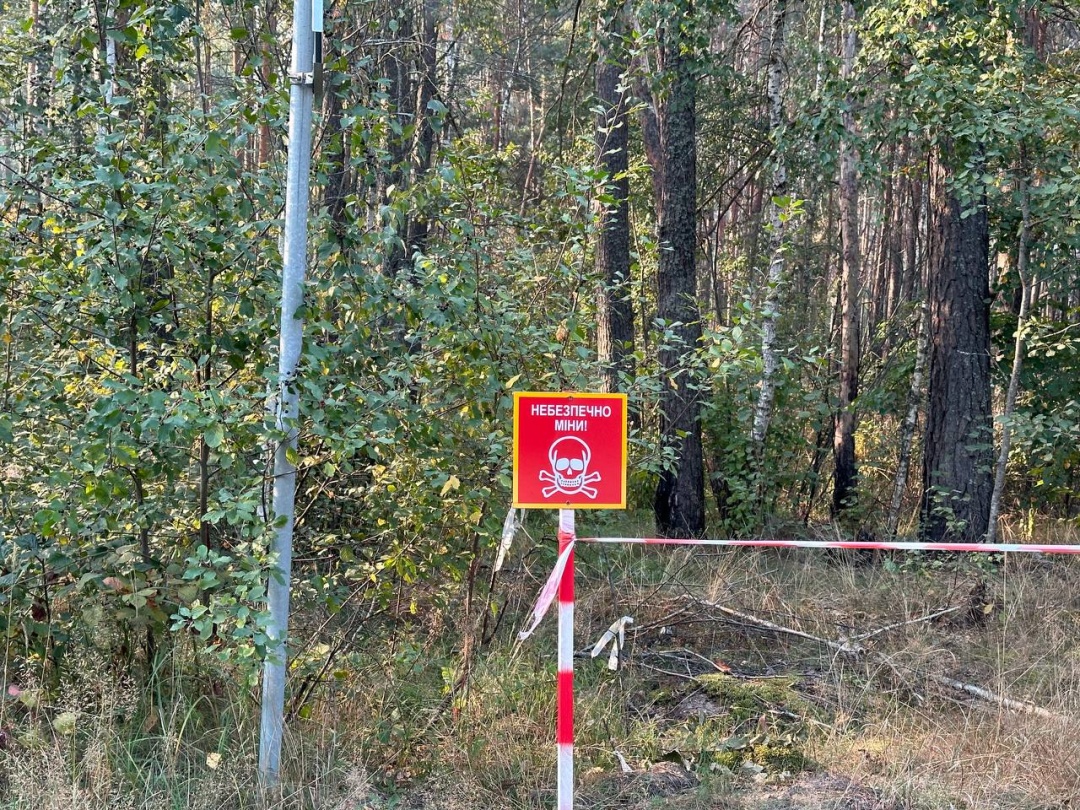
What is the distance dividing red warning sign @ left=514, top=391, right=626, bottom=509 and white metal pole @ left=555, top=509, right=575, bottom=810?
128mm

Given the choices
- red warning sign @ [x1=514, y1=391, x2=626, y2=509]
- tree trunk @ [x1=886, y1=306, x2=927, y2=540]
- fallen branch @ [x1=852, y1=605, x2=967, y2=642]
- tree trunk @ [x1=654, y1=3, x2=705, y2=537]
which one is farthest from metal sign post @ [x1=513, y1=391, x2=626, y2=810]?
tree trunk @ [x1=886, y1=306, x2=927, y2=540]

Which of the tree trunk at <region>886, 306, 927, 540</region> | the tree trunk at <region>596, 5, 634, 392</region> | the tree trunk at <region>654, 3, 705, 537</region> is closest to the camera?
the tree trunk at <region>596, 5, 634, 392</region>

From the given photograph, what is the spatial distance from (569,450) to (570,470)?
78 mm

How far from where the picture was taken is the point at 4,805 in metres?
3.65

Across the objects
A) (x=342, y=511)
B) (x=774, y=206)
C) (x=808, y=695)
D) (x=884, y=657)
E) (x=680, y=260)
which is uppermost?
(x=774, y=206)

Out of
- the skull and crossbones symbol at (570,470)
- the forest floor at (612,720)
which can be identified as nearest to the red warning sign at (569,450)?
the skull and crossbones symbol at (570,470)

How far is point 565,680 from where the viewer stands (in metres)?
3.79

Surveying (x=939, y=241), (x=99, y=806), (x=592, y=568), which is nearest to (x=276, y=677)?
(x=99, y=806)

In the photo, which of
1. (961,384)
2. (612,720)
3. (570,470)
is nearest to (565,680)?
(570,470)

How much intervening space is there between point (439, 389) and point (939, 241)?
6069 mm

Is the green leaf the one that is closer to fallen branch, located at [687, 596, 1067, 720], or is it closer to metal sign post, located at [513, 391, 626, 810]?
metal sign post, located at [513, 391, 626, 810]

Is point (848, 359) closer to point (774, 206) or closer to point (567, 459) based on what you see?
point (774, 206)

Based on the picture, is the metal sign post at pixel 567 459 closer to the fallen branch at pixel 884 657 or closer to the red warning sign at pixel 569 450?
the red warning sign at pixel 569 450

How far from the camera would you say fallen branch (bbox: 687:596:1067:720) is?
200 inches
